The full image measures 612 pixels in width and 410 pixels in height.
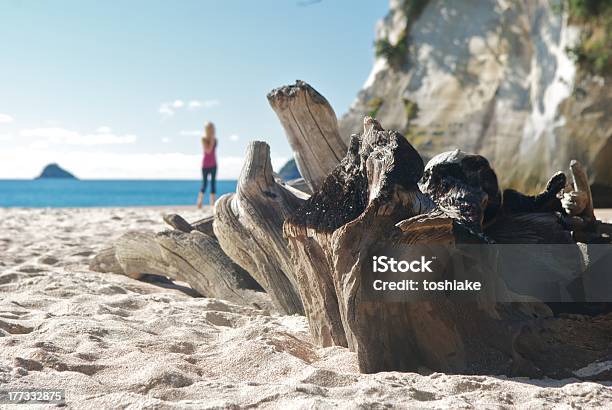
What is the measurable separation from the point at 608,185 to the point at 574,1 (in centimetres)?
337

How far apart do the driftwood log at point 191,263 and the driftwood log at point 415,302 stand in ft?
4.90

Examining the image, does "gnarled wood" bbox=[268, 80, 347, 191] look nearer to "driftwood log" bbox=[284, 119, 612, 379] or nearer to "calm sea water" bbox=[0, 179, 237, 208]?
"driftwood log" bbox=[284, 119, 612, 379]

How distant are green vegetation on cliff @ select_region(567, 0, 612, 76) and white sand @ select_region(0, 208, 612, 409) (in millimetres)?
9372

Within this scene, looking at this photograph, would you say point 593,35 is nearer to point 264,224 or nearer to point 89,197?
point 264,224

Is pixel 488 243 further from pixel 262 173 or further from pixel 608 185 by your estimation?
pixel 608 185

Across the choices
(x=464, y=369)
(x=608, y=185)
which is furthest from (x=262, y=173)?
(x=608, y=185)

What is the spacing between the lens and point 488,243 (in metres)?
2.63

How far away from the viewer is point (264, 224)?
11.9ft

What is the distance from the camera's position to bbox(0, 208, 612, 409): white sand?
2.13 m

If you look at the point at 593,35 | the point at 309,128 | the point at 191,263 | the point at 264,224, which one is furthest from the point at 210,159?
the point at 264,224
